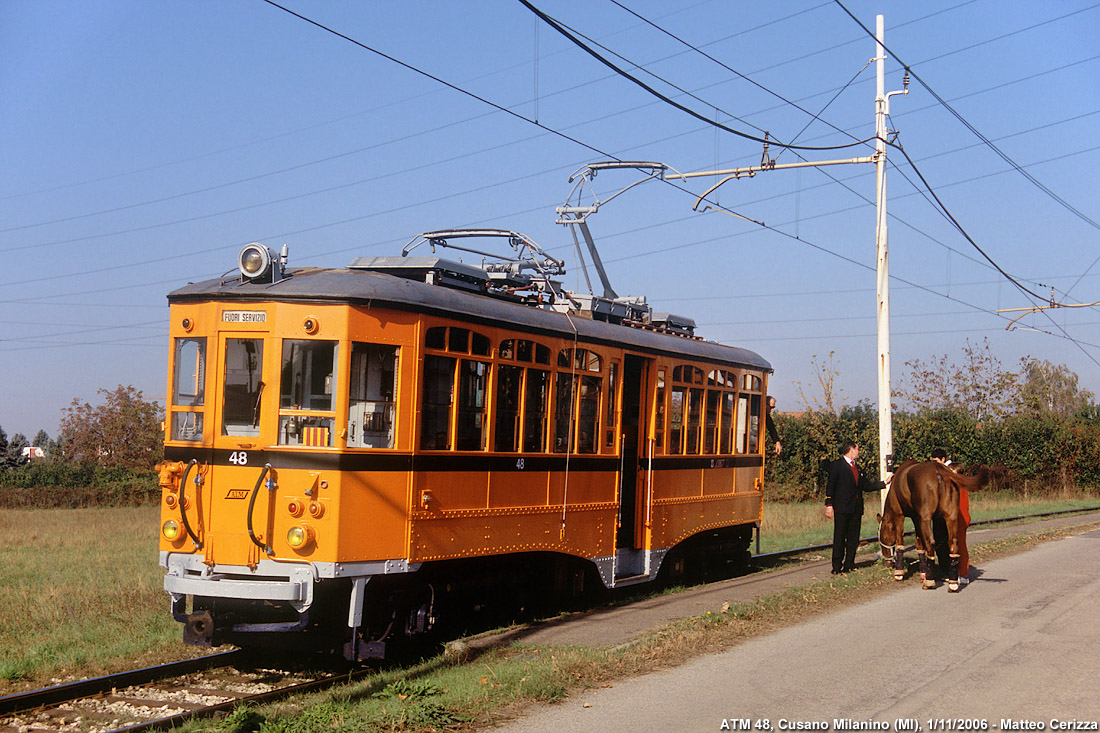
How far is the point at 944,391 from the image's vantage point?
170 ft

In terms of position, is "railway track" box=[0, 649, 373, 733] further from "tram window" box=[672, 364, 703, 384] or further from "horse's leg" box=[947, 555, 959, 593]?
"horse's leg" box=[947, 555, 959, 593]

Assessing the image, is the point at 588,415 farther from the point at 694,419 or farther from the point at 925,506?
the point at 925,506

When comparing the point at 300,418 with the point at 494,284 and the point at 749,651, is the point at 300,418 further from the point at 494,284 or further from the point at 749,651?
the point at 749,651

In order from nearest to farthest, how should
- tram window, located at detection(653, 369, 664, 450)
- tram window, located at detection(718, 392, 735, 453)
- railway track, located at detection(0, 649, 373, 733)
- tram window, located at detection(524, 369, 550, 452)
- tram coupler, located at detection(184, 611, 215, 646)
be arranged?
railway track, located at detection(0, 649, 373, 733) → tram coupler, located at detection(184, 611, 215, 646) → tram window, located at detection(524, 369, 550, 452) → tram window, located at detection(653, 369, 664, 450) → tram window, located at detection(718, 392, 735, 453)

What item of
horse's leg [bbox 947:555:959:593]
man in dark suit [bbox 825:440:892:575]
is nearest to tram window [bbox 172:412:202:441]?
horse's leg [bbox 947:555:959:593]

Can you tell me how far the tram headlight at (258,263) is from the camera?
30.1 feet

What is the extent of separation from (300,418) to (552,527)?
3.17 m

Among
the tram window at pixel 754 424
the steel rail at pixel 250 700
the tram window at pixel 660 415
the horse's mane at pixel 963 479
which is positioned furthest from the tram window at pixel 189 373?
the horse's mane at pixel 963 479

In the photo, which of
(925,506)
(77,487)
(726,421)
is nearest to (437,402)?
(726,421)

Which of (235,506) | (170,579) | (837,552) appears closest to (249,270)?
(235,506)

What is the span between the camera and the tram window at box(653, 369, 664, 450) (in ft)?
42.5

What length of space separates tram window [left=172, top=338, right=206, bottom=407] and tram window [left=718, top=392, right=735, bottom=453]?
7477 mm

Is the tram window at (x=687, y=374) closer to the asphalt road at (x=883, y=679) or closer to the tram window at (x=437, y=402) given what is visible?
the asphalt road at (x=883, y=679)

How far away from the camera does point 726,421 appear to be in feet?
48.9
